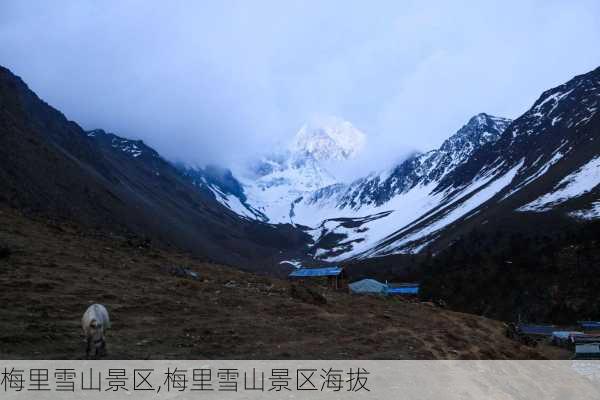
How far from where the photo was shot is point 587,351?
41438 millimetres

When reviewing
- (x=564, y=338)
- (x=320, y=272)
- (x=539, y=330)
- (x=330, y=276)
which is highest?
(x=320, y=272)

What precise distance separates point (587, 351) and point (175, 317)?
119 ft

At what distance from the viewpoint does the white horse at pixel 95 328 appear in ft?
43.6

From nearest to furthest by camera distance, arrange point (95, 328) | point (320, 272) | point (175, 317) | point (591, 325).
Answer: point (95, 328), point (175, 317), point (591, 325), point (320, 272)

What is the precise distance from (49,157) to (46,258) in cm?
5956

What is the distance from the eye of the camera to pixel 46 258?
91.7ft

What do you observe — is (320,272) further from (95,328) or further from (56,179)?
(56,179)

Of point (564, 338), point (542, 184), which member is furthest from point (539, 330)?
point (542, 184)

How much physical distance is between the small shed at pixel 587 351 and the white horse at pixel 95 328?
132 ft

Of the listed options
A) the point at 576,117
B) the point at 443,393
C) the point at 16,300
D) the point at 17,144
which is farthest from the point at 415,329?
the point at 576,117

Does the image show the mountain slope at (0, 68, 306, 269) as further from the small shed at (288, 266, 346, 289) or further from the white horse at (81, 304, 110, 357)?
the white horse at (81, 304, 110, 357)

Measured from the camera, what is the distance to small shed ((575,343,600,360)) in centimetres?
4128

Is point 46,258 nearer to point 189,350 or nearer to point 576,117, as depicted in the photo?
point 189,350

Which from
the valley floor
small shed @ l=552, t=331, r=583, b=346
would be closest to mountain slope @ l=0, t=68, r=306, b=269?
the valley floor
